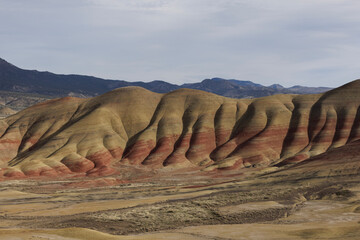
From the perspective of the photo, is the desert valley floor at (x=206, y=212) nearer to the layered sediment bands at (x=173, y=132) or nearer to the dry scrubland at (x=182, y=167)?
the dry scrubland at (x=182, y=167)

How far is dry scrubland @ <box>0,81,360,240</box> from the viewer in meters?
43.3

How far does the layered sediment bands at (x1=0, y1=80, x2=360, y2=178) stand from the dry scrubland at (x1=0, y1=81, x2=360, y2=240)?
40 centimetres

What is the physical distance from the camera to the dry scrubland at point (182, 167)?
142ft

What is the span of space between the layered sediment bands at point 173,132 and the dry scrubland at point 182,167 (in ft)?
1.30

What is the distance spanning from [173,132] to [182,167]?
61.6 ft

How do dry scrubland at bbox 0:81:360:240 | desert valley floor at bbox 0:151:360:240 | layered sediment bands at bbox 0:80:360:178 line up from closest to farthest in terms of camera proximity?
desert valley floor at bbox 0:151:360:240 → dry scrubland at bbox 0:81:360:240 → layered sediment bands at bbox 0:80:360:178

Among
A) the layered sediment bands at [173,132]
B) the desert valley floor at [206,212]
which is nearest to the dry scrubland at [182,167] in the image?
the desert valley floor at [206,212]

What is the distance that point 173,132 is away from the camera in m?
127

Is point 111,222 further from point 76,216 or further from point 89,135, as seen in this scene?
point 89,135

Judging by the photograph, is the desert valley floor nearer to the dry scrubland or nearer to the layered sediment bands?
the dry scrubland

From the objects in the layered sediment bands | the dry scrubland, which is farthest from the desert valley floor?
the layered sediment bands

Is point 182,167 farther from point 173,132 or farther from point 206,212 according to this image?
point 206,212

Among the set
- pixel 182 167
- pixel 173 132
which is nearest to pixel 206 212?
pixel 182 167

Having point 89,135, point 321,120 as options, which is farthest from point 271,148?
point 89,135
